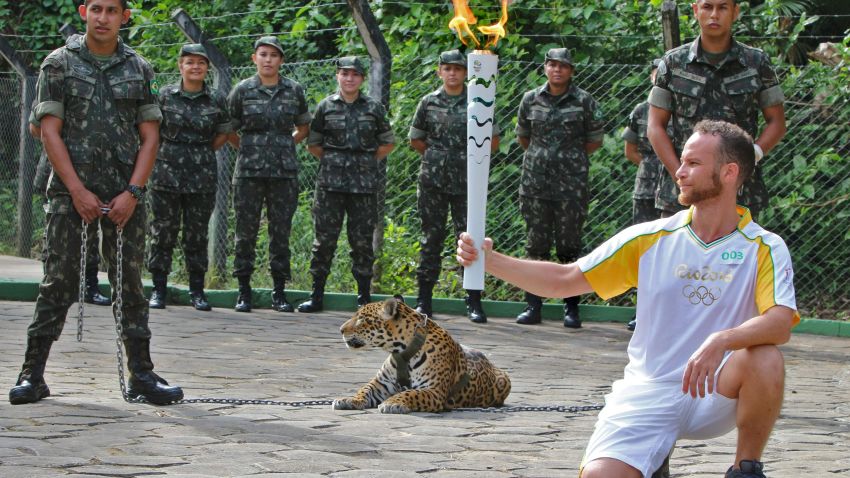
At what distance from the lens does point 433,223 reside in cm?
1221

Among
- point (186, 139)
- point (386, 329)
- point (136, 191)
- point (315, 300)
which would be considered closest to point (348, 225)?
point (315, 300)

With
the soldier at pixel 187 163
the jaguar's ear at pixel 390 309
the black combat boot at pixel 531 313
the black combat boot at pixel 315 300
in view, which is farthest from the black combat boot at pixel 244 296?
the jaguar's ear at pixel 390 309

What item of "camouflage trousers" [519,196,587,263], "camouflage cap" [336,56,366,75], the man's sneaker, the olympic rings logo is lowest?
the man's sneaker

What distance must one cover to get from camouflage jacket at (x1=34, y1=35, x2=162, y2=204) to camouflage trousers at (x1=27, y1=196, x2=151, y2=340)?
132mm

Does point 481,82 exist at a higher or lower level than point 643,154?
higher

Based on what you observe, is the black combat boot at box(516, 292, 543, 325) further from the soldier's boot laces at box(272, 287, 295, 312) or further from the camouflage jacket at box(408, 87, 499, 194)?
the soldier's boot laces at box(272, 287, 295, 312)

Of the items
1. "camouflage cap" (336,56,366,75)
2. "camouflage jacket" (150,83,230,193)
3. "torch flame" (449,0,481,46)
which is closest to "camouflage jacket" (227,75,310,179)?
"camouflage jacket" (150,83,230,193)

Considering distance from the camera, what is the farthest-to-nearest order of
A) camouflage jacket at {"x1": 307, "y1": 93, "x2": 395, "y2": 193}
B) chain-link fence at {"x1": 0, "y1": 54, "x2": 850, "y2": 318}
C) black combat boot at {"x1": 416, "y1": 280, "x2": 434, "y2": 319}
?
1. chain-link fence at {"x1": 0, "y1": 54, "x2": 850, "y2": 318}
2. black combat boot at {"x1": 416, "y1": 280, "x2": 434, "y2": 319}
3. camouflage jacket at {"x1": 307, "y1": 93, "x2": 395, "y2": 193}

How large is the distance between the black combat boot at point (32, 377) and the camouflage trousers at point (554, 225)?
5.93 m

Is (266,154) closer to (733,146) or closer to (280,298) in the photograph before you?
(280,298)

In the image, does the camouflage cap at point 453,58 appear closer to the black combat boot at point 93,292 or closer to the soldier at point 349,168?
the soldier at point 349,168

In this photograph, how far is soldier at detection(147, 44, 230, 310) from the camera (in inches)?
462

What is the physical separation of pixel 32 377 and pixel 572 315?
6.16 m

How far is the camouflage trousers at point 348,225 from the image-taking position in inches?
484
